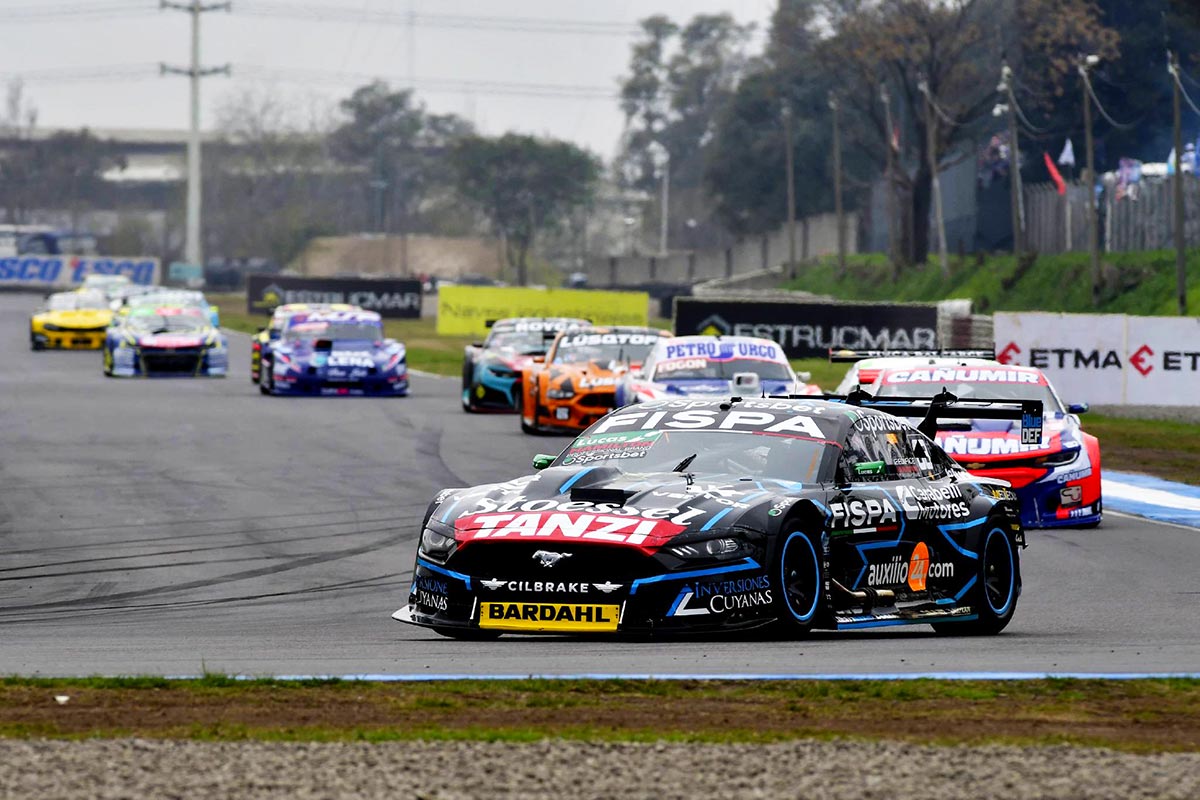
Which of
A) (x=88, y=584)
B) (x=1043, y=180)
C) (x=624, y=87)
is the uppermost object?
(x=624, y=87)

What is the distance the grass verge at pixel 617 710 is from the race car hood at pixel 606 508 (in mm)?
1469

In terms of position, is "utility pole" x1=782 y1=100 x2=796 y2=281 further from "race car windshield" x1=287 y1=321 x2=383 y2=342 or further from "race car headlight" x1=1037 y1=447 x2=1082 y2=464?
"race car headlight" x1=1037 y1=447 x2=1082 y2=464

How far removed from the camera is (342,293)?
73.9 m

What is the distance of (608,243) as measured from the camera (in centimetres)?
17762

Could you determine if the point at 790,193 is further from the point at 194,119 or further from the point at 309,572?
the point at 309,572

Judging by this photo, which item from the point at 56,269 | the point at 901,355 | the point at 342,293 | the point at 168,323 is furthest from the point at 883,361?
the point at 56,269

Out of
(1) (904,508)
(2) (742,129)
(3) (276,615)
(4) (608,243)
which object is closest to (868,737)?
(1) (904,508)

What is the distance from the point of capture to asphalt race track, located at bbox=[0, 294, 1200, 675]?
919 cm

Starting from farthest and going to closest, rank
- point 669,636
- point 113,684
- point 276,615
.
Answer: point 276,615, point 669,636, point 113,684

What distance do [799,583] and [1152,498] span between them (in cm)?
1084

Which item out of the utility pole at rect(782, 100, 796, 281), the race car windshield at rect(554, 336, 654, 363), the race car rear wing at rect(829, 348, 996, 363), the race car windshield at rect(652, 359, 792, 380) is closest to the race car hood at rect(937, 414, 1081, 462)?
the race car rear wing at rect(829, 348, 996, 363)

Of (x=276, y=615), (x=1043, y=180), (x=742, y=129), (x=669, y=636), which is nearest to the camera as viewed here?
(x=669, y=636)

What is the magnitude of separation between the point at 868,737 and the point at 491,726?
51.0 inches

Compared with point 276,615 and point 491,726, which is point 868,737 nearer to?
point 491,726
